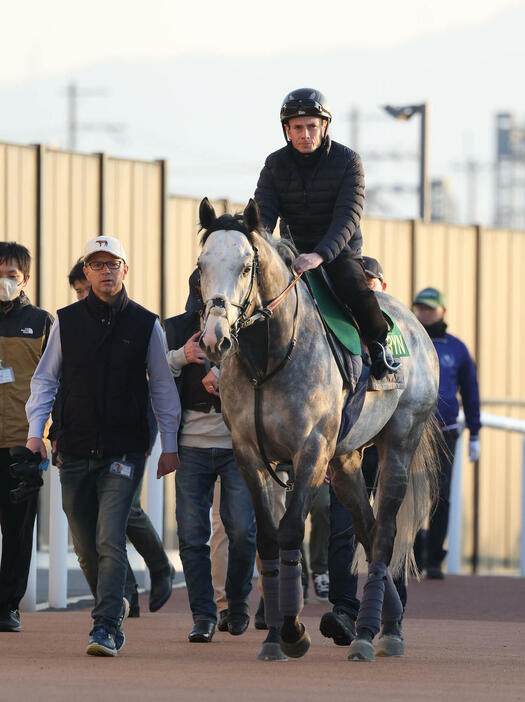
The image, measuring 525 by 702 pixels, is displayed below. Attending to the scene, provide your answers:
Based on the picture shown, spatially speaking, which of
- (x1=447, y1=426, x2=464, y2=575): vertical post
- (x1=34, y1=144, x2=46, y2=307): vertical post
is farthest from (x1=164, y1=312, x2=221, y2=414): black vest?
(x1=34, y1=144, x2=46, y2=307): vertical post

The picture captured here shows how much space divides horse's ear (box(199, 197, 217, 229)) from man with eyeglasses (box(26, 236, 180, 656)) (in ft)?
2.36

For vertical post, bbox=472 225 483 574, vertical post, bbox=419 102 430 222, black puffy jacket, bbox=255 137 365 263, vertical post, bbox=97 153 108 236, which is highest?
vertical post, bbox=419 102 430 222

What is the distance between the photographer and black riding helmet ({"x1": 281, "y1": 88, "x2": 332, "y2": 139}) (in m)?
7.84

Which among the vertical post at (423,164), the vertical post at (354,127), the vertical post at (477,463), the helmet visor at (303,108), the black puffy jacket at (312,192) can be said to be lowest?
the vertical post at (477,463)

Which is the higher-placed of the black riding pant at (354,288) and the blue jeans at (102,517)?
the black riding pant at (354,288)

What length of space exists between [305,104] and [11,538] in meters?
3.01

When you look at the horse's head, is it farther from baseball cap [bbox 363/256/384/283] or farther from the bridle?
baseball cap [bbox 363/256/384/283]

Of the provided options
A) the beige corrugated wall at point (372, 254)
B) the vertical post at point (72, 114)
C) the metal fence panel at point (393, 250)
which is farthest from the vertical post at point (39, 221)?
the vertical post at point (72, 114)

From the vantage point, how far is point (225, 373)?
748 cm

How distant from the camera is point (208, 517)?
28.8 feet

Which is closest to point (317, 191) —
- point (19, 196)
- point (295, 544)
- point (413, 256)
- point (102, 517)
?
point (295, 544)

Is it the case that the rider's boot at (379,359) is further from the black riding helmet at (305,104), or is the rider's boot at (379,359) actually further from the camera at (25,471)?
the camera at (25,471)

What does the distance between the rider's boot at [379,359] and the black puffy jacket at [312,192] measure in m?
0.50

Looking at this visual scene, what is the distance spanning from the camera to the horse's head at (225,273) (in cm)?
664
